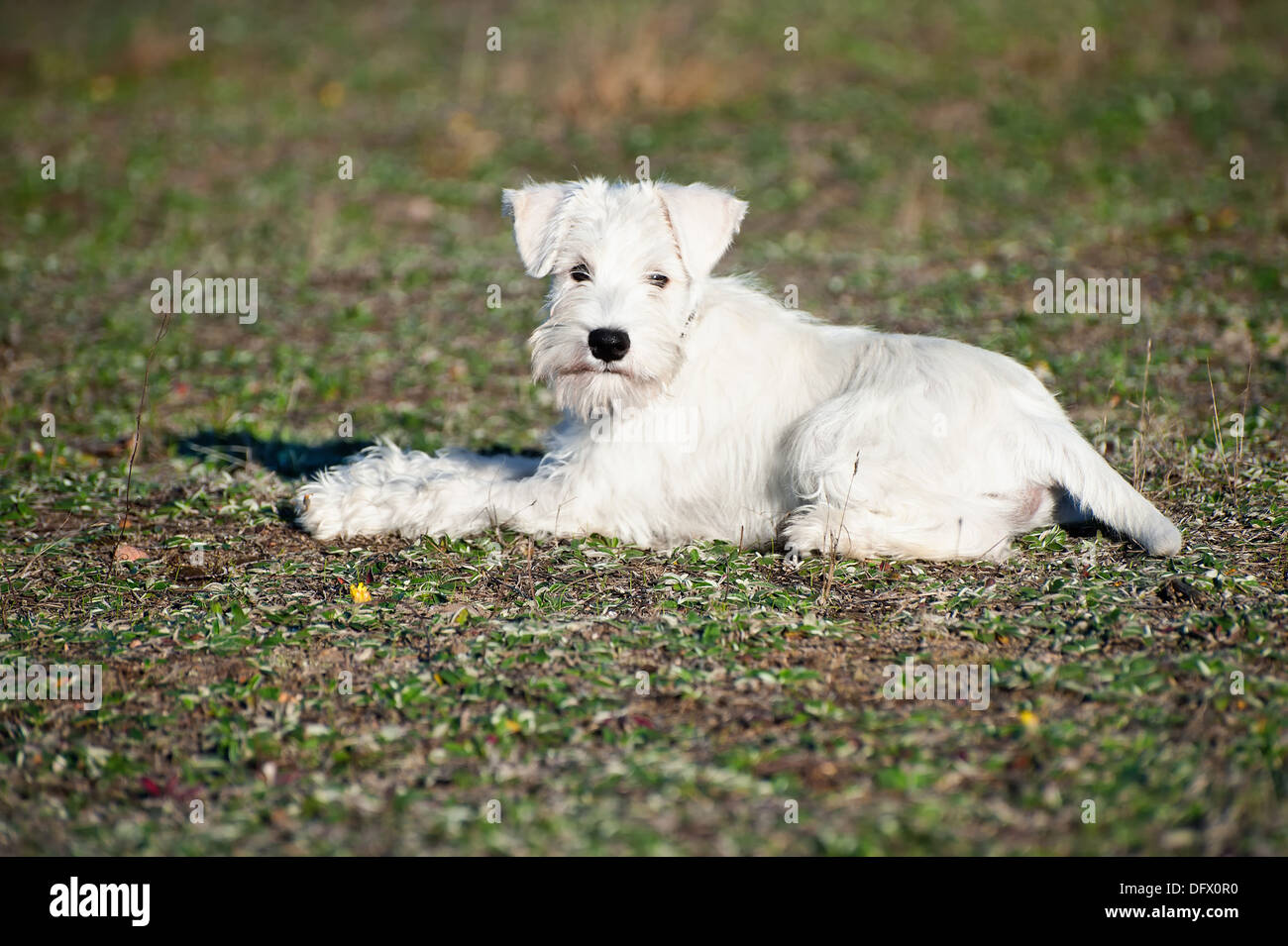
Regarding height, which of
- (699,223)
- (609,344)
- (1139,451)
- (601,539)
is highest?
(699,223)

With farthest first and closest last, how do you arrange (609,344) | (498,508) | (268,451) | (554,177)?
1. (554,177)
2. (268,451)
3. (498,508)
4. (609,344)

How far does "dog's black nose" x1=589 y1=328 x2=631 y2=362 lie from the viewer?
20.5ft

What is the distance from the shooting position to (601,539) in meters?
7.02

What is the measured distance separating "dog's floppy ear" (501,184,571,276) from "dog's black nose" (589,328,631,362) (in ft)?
2.02

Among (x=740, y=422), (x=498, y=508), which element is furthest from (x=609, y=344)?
(x=498, y=508)

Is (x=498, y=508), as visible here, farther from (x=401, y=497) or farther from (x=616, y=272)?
(x=616, y=272)

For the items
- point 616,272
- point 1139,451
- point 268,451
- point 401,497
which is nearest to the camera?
point 616,272

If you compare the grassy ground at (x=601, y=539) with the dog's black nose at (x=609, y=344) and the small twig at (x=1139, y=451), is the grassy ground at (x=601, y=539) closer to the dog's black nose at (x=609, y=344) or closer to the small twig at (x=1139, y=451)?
the small twig at (x=1139, y=451)

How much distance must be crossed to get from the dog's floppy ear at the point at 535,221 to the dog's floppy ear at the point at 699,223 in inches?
24.7

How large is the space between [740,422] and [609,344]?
1044 mm

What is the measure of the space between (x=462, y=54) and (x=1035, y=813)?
75.8 feet

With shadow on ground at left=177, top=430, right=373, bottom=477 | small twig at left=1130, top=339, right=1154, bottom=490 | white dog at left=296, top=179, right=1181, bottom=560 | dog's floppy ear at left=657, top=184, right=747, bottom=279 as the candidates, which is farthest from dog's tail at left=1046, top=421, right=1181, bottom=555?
shadow on ground at left=177, top=430, right=373, bottom=477
